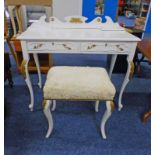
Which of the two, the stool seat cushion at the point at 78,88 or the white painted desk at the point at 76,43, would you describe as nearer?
the stool seat cushion at the point at 78,88

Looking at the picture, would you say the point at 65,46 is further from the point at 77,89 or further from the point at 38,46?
the point at 77,89

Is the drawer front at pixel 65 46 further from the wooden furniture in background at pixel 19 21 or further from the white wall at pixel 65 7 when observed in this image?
the white wall at pixel 65 7

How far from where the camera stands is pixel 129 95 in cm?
200

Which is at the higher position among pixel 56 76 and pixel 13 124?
pixel 56 76

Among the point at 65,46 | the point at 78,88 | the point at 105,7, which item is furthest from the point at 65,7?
the point at 78,88

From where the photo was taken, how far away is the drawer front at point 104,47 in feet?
4.54

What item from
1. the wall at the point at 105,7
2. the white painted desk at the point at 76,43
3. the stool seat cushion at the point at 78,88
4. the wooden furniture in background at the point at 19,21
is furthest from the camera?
the wall at the point at 105,7

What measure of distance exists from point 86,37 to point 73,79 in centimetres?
39

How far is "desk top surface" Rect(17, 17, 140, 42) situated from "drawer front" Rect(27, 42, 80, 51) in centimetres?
5

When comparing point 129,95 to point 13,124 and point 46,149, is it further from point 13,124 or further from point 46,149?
point 13,124

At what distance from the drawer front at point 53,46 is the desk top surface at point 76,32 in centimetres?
5

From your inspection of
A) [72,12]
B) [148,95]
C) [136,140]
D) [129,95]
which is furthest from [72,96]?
[72,12]

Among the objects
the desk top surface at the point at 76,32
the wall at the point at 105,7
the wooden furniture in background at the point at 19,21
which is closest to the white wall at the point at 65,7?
the wall at the point at 105,7

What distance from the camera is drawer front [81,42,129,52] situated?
4.54 feet
